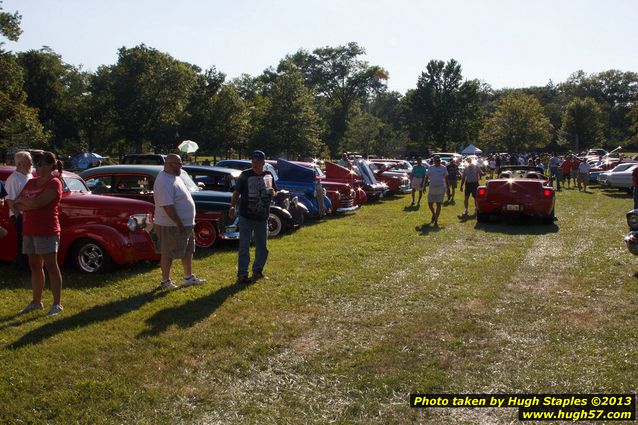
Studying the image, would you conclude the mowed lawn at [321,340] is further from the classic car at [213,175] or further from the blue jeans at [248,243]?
the classic car at [213,175]

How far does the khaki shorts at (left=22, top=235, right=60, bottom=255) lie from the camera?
20.0ft

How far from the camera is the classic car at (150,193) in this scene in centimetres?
1036

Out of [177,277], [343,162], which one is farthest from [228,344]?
[343,162]

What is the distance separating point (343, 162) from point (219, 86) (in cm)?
2828

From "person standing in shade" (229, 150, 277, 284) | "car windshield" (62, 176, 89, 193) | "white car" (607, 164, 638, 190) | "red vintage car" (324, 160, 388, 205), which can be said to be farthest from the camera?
"white car" (607, 164, 638, 190)

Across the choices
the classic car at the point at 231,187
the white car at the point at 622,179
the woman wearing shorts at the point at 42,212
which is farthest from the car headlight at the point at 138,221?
the white car at the point at 622,179

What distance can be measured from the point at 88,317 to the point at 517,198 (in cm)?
1050

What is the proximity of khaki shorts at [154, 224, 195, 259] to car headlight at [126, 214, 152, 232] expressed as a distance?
3.61 ft

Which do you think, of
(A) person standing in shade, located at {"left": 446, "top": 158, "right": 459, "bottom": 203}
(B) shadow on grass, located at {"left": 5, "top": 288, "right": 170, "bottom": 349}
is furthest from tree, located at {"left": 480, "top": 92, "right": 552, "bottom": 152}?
(B) shadow on grass, located at {"left": 5, "top": 288, "right": 170, "bottom": 349}

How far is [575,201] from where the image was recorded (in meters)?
20.4

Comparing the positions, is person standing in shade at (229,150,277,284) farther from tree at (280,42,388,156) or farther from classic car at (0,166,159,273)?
tree at (280,42,388,156)

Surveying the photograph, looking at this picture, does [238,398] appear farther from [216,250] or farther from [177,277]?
[216,250]

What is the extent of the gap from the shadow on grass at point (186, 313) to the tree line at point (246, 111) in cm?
2845

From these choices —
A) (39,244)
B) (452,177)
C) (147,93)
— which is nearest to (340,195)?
(452,177)
